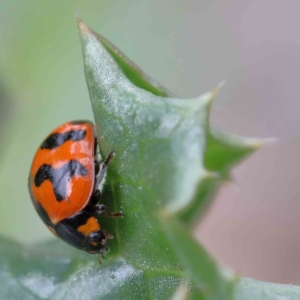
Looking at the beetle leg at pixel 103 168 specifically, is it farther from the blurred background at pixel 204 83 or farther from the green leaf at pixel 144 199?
the blurred background at pixel 204 83

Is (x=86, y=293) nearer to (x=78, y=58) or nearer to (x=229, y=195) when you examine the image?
(x=78, y=58)

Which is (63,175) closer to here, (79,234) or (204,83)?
(79,234)

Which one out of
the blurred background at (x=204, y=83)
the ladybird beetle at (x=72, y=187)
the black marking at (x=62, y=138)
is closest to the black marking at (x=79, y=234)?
the ladybird beetle at (x=72, y=187)

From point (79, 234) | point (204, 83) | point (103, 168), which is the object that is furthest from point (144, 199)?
point (204, 83)

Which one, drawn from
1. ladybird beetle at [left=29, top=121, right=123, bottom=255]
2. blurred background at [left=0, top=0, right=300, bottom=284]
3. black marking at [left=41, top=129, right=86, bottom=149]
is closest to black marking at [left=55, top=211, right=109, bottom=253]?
ladybird beetle at [left=29, top=121, right=123, bottom=255]

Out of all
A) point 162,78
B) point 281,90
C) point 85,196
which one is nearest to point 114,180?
point 85,196
